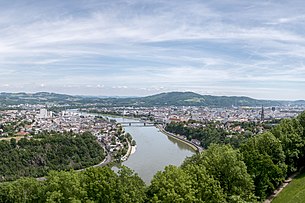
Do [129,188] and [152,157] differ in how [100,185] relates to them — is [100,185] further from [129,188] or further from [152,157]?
[152,157]

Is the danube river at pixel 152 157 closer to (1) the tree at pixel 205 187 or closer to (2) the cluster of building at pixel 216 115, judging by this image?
(1) the tree at pixel 205 187

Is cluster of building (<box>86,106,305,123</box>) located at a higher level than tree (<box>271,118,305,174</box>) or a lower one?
lower

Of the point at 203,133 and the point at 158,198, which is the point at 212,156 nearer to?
the point at 158,198

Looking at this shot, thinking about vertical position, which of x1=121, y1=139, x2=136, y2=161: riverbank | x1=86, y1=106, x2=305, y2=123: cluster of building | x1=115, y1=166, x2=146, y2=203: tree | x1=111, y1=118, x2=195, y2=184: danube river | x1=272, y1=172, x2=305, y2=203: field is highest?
x1=115, y1=166, x2=146, y2=203: tree

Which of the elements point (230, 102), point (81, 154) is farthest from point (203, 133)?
point (230, 102)

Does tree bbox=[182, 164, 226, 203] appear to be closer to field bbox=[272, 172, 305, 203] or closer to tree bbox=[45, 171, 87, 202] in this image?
field bbox=[272, 172, 305, 203]

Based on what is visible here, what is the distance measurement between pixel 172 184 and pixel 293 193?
519 centimetres

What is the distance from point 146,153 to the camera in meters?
35.4

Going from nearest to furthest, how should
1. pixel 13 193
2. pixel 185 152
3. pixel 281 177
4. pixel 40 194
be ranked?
pixel 40 194 < pixel 13 193 < pixel 281 177 < pixel 185 152

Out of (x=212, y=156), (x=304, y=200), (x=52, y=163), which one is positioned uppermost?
(x=212, y=156)

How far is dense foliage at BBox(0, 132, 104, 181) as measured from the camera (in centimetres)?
2742

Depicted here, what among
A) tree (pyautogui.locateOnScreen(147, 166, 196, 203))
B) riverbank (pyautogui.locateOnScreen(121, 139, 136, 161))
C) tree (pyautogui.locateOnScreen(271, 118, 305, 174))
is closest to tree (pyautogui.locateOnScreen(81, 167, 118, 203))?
tree (pyautogui.locateOnScreen(147, 166, 196, 203))

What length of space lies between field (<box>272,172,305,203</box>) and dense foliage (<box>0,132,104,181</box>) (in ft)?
65.4

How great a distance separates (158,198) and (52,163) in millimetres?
23586
